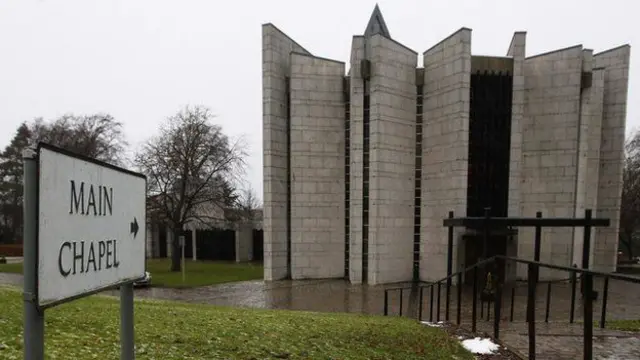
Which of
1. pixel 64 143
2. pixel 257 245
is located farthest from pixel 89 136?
pixel 257 245

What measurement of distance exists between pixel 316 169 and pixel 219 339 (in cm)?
1599

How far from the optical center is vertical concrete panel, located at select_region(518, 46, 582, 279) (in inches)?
780

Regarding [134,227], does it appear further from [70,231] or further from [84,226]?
[70,231]

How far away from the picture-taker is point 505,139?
1991 centimetres

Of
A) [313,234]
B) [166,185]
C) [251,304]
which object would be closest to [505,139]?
[313,234]

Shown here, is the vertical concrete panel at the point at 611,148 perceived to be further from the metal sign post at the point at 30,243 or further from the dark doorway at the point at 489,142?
the metal sign post at the point at 30,243

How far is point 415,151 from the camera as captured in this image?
67.8 ft

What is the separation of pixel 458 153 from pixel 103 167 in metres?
18.5

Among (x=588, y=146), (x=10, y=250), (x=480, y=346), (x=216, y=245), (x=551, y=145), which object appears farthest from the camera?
(x=10, y=250)

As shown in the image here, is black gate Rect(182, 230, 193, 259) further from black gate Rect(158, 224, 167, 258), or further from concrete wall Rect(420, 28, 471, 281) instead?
concrete wall Rect(420, 28, 471, 281)

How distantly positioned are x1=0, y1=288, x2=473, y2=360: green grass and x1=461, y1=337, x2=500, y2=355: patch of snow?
0.21 m

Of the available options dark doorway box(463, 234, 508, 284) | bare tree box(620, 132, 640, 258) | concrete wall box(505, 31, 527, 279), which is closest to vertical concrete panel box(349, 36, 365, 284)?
dark doorway box(463, 234, 508, 284)

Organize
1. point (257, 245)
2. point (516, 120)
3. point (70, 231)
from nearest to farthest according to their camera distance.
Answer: point (70, 231) → point (516, 120) → point (257, 245)

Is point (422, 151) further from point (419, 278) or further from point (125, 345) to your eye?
point (125, 345)
